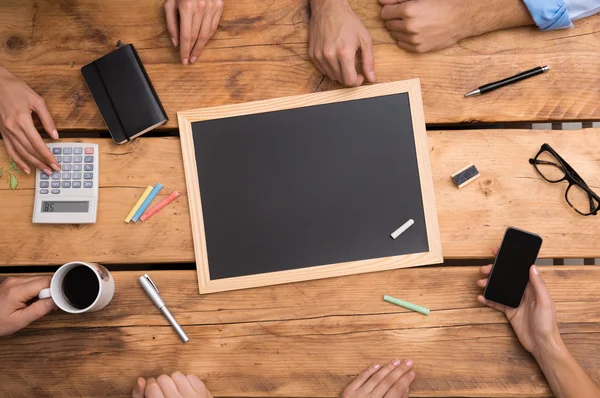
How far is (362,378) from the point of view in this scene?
1052 millimetres

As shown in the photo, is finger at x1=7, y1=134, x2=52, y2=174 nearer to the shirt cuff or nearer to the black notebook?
the black notebook

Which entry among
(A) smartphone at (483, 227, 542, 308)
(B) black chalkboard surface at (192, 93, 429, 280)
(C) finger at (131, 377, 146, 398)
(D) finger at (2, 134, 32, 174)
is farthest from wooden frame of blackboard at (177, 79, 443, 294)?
(D) finger at (2, 134, 32, 174)

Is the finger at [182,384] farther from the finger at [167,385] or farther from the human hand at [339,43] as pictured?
the human hand at [339,43]

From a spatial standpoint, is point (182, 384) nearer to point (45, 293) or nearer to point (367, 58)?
point (45, 293)

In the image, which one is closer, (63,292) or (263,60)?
(63,292)

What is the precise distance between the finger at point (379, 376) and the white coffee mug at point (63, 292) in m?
0.54

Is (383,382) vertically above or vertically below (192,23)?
below

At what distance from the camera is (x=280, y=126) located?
1.08 metres

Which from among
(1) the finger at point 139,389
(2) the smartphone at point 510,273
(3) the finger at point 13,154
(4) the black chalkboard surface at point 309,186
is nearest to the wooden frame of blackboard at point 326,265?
(4) the black chalkboard surface at point 309,186

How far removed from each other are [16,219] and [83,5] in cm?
48

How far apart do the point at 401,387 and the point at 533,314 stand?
0.30 meters

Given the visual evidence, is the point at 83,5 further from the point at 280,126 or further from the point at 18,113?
the point at 280,126

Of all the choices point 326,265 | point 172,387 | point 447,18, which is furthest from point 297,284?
point 447,18

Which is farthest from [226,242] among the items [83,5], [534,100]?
[534,100]
